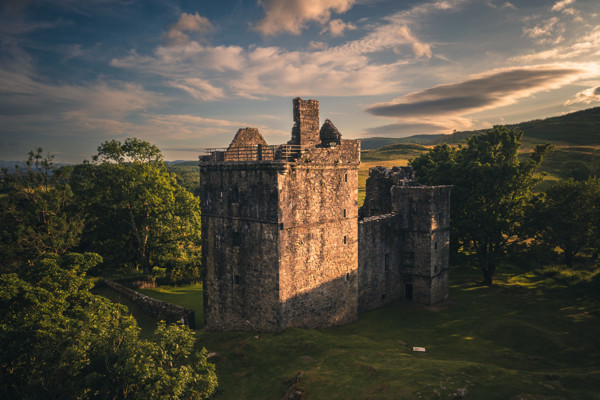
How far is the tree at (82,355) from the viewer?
14.2m

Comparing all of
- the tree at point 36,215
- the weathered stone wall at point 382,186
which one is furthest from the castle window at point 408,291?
the tree at point 36,215

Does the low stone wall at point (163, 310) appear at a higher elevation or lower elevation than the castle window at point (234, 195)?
lower

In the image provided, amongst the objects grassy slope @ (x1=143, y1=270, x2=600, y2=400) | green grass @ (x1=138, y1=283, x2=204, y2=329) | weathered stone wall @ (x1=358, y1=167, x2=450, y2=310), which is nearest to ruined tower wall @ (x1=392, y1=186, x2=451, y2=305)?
weathered stone wall @ (x1=358, y1=167, x2=450, y2=310)

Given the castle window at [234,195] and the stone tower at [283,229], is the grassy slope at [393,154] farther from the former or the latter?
the castle window at [234,195]

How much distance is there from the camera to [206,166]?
2888cm

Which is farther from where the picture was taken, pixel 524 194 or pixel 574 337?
pixel 524 194

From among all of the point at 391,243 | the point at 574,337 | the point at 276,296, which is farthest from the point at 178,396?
the point at 574,337

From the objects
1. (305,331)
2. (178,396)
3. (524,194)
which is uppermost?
(524,194)

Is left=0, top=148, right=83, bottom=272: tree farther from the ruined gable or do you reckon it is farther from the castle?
the ruined gable

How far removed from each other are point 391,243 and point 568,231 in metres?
20.7

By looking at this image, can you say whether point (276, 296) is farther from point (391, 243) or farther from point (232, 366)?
point (391, 243)

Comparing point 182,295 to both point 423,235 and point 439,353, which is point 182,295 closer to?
point 423,235

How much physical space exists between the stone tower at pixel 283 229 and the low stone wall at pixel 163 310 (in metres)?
2.48

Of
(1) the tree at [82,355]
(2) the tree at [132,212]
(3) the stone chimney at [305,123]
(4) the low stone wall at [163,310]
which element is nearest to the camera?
(1) the tree at [82,355]
